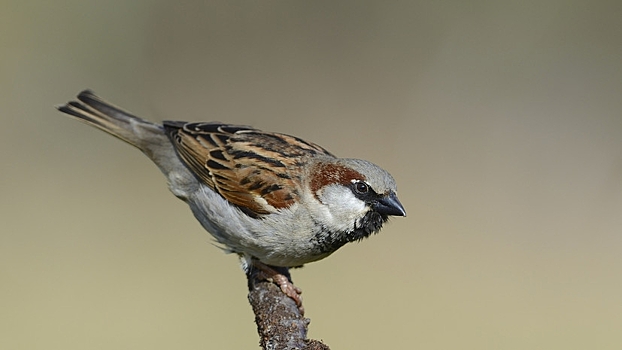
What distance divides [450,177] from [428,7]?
1.55 meters

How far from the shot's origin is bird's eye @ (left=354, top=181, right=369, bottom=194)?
2670mm

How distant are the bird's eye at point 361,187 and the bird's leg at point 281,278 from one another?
427 mm

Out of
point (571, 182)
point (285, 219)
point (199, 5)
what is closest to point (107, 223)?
point (199, 5)

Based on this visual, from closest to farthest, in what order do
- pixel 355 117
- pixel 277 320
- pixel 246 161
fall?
pixel 277 320 < pixel 246 161 < pixel 355 117

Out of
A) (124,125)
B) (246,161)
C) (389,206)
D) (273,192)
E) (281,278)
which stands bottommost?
(281,278)

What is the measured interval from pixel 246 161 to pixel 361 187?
0.59 meters

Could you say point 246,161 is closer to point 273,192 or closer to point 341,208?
point 273,192

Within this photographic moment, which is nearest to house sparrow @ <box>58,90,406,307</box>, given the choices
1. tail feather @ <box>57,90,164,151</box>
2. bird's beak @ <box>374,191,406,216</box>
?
bird's beak @ <box>374,191,406,216</box>

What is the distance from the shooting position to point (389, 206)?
2.65 m

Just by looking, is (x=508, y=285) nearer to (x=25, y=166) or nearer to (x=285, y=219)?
(x=285, y=219)

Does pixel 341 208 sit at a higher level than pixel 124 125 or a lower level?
lower

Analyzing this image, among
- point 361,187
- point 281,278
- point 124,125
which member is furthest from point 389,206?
point 124,125

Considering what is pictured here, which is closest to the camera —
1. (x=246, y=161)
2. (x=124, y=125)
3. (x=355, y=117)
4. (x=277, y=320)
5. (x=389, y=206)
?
(x=277, y=320)

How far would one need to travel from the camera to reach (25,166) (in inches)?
234
